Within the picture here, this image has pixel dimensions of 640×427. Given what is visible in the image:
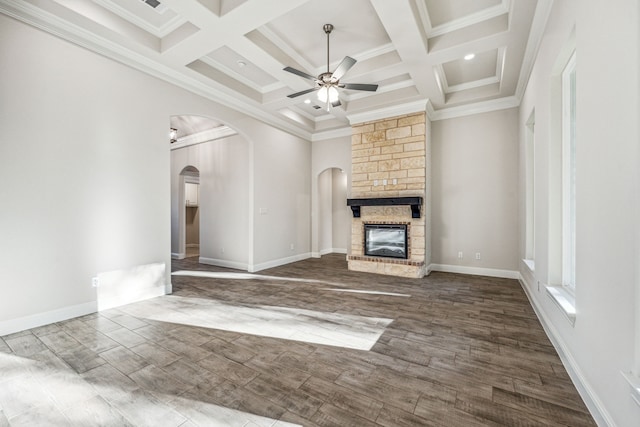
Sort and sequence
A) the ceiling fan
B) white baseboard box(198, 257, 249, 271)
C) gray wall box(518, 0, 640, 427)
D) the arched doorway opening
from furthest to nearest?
the arched doorway opening → white baseboard box(198, 257, 249, 271) → the ceiling fan → gray wall box(518, 0, 640, 427)

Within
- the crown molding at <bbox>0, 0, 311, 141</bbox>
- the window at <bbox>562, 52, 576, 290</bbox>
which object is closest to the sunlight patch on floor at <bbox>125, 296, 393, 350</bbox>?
the window at <bbox>562, 52, 576, 290</bbox>

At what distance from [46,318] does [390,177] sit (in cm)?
536

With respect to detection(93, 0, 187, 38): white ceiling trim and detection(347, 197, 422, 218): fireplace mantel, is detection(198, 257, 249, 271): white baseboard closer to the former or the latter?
detection(347, 197, 422, 218): fireplace mantel

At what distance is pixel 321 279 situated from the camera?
4926 millimetres

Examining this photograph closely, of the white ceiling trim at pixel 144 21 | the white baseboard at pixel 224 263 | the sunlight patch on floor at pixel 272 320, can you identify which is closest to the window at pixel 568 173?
the sunlight patch on floor at pixel 272 320

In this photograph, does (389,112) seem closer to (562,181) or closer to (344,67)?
(344,67)

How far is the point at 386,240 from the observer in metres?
5.46

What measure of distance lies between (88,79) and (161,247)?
7.43 ft

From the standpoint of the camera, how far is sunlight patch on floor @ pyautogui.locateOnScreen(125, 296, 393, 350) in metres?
2.62

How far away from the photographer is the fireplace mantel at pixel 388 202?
16.4 ft

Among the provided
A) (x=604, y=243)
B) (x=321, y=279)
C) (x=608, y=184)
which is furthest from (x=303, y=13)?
(x=321, y=279)

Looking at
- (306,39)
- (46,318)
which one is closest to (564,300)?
(306,39)

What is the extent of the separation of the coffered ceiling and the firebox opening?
96.9 inches

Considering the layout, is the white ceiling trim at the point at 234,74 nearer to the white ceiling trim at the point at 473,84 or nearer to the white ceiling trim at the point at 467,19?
the white ceiling trim at the point at 467,19
